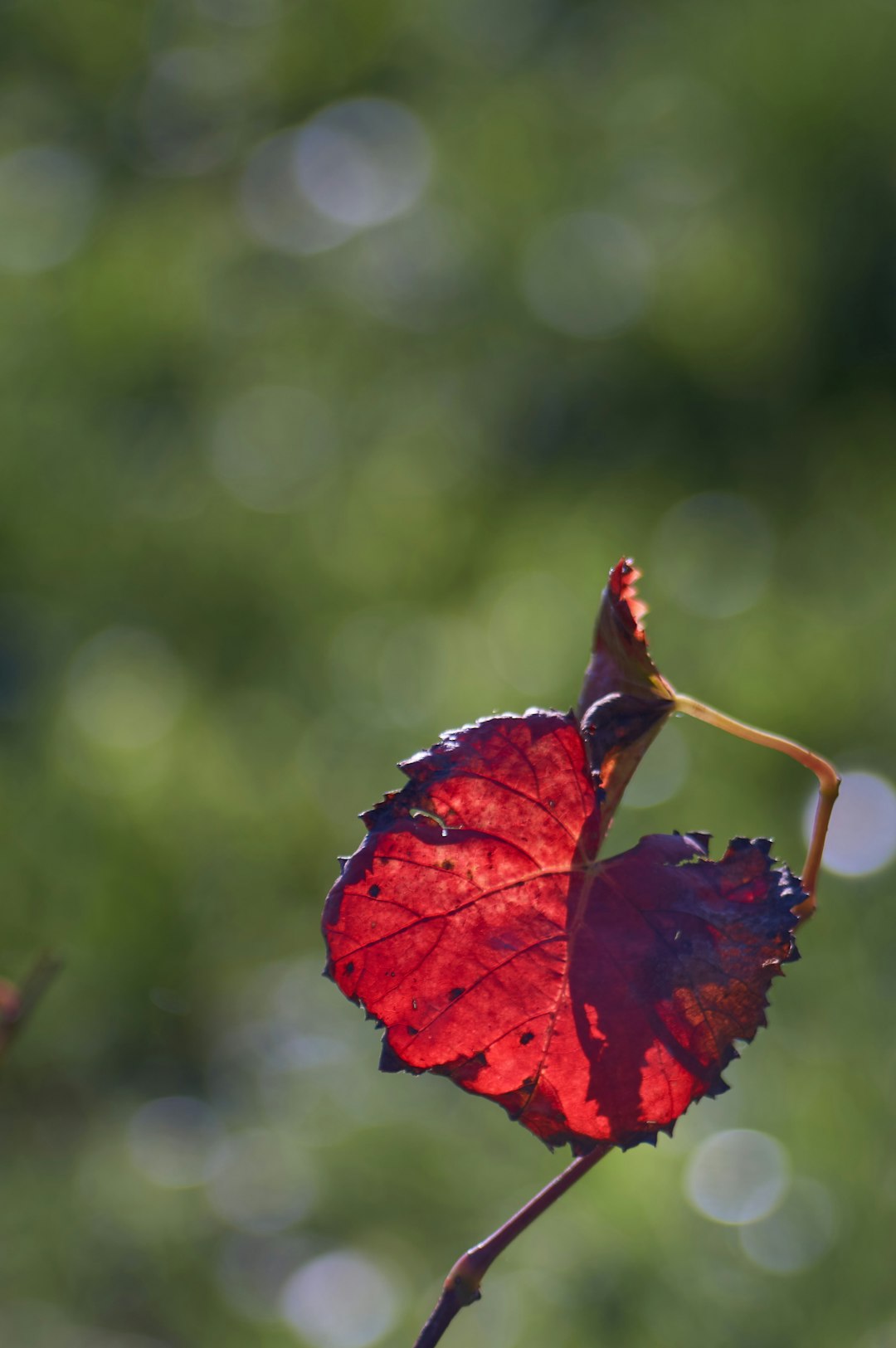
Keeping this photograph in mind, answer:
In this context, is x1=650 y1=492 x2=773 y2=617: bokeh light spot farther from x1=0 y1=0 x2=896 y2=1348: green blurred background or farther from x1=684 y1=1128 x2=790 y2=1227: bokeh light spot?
x1=684 y1=1128 x2=790 y2=1227: bokeh light spot

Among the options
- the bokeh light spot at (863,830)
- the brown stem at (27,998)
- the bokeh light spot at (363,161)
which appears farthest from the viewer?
the bokeh light spot at (363,161)

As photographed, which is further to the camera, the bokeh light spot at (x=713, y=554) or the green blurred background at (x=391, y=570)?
the bokeh light spot at (x=713, y=554)

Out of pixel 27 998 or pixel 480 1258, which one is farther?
pixel 27 998

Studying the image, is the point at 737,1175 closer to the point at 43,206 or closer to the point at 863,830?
the point at 863,830

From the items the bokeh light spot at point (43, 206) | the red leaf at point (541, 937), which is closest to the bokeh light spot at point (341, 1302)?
the red leaf at point (541, 937)

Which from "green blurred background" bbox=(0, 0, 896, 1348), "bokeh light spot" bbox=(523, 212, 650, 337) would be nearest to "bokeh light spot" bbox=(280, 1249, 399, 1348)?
"green blurred background" bbox=(0, 0, 896, 1348)

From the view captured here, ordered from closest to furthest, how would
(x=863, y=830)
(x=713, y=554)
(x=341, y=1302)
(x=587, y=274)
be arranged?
(x=341, y=1302), (x=863, y=830), (x=713, y=554), (x=587, y=274)

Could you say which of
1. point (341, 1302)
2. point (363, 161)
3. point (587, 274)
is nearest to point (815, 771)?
point (341, 1302)

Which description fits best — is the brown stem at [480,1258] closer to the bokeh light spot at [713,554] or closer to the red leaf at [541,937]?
the red leaf at [541,937]
